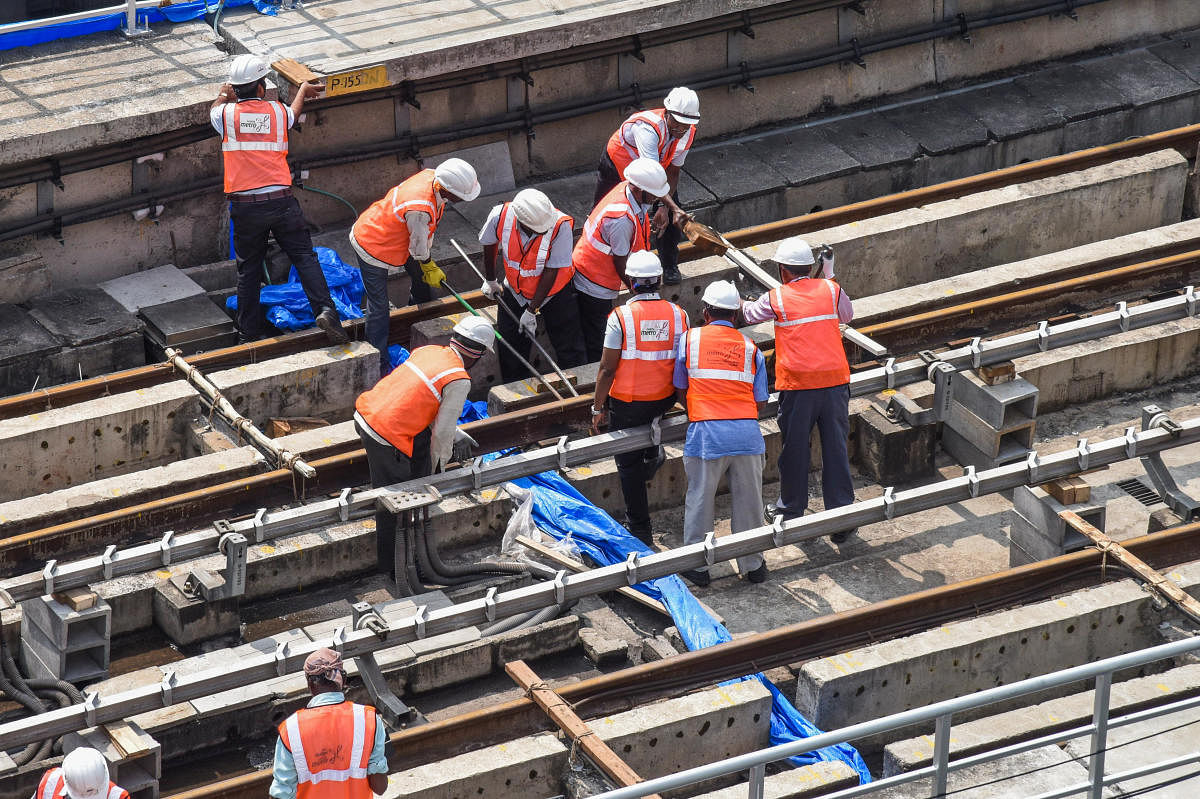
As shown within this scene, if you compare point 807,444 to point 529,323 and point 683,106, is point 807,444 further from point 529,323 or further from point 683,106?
point 683,106

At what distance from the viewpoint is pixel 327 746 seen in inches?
324

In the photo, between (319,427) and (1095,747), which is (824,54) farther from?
(1095,747)

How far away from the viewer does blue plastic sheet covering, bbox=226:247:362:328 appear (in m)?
13.7

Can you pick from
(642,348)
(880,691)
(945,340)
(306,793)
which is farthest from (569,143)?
(306,793)

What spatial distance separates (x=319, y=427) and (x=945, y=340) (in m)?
4.49

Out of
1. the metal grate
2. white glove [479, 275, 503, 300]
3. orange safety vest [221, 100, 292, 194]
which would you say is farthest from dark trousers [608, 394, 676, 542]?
the metal grate

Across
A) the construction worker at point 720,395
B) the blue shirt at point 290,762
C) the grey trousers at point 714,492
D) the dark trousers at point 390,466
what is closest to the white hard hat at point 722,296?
the construction worker at point 720,395

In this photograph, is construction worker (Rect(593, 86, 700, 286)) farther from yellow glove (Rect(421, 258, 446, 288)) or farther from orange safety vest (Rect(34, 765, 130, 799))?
orange safety vest (Rect(34, 765, 130, 799))

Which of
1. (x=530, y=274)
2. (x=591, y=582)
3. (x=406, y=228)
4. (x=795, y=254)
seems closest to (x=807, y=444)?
(x=795, y=254)

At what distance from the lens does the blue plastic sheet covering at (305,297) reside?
45.0 feet

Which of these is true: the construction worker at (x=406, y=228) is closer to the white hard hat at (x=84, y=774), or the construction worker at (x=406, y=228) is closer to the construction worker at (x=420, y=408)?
the construction worker at (x=420, y=408)

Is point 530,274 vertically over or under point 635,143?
under

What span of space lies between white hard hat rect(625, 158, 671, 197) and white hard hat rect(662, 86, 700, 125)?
85cm

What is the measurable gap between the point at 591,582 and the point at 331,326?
3453mm
